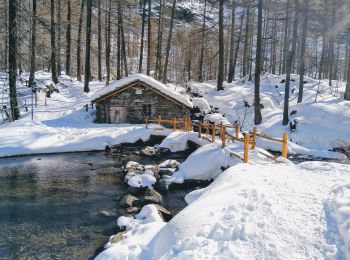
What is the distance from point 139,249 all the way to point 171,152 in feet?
Answer: 44.6

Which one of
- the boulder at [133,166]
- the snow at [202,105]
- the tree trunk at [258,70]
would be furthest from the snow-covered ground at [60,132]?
the tree trunk at [258,70]

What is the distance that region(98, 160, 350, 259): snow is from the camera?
5.82m

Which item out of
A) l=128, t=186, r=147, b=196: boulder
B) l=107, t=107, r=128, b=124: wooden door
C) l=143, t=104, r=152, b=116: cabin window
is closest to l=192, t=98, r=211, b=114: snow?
l=143, t=104, r=152, b=116: cabin window

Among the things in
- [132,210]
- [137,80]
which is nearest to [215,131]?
[137,80]

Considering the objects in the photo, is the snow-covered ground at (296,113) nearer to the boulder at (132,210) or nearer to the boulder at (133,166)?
the boulder at (133,166)

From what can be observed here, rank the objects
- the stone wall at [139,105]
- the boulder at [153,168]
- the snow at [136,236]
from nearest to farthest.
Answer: the snow at [136,236]
the boulder at [153,168]
the stone wall at [139,105]

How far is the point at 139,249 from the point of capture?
727 cm

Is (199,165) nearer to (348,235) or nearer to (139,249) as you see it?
(139,249)

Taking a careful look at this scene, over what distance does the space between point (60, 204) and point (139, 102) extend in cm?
1533

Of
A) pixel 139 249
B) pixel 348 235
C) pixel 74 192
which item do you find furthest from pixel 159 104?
pixel 348 235

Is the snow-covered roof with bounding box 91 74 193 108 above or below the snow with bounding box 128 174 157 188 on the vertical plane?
above

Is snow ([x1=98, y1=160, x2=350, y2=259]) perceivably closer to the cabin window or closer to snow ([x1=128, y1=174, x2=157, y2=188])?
snow ([x1=128, y1=174, x2=157, y2=188])

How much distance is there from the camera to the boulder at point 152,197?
12118mm

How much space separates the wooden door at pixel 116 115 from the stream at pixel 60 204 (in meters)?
7.69
